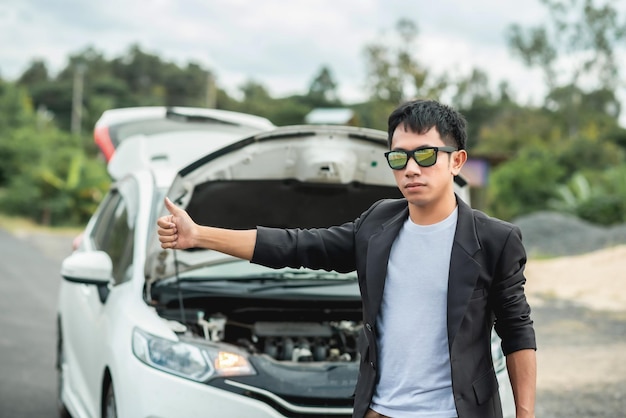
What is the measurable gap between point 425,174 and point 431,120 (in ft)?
0.54

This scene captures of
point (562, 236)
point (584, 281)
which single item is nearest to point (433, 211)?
→ point (584, 281)

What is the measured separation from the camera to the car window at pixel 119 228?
16.2 feet

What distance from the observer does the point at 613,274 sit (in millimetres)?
16234

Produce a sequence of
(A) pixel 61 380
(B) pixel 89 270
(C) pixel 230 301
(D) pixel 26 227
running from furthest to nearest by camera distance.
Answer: (D) pixel 26 227 < (A) pixel 61 380 < (C) pixel 230 301 < (B) pixel 89 270

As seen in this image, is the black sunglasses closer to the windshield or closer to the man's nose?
the man's nose

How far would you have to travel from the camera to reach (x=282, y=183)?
4945 mm

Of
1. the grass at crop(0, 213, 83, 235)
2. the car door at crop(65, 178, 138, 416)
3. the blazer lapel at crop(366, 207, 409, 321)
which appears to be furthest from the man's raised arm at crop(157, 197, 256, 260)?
the grass at crop(0, 213, 83, 235)

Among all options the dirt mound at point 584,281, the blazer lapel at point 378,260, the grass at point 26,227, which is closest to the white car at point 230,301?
the blazer lapel at point 378,260

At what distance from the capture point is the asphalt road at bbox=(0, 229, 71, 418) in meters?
6.55

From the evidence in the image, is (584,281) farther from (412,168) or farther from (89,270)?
(412,168)

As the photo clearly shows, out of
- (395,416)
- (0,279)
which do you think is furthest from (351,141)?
(0,279)

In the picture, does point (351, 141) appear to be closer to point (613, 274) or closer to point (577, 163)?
point (613, 274)

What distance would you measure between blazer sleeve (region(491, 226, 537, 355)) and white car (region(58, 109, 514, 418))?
146 cm

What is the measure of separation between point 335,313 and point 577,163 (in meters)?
37.4
